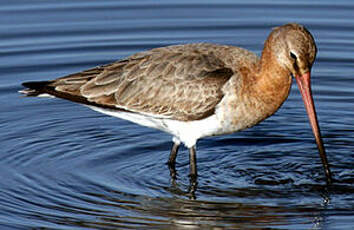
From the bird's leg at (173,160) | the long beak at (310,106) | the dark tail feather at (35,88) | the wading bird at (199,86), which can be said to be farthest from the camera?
the bird's leg at (173,160)

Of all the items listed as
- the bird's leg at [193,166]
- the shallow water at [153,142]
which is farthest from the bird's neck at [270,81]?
the bird's leg at [193,166]

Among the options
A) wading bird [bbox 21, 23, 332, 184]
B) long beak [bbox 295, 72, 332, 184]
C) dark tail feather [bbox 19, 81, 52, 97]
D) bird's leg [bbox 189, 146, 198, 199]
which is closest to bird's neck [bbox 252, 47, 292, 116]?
wading bird [bbox 21, 23, 332, 184]

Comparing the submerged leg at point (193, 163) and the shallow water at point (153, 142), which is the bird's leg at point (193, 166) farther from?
the shallow water at point (153, 142)

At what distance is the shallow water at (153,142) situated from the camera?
947 centimetres

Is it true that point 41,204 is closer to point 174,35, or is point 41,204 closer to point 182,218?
point 182,218

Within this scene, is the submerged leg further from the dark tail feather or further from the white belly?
the dark tail feather

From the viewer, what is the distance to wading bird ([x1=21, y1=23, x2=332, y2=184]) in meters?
9.73

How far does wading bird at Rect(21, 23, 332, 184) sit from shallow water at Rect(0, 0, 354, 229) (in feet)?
2.05

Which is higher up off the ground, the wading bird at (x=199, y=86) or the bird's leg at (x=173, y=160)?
the wading bird at (x=199, y=86)

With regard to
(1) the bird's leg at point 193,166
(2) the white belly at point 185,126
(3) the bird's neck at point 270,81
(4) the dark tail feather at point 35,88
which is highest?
(3) the bird's neck at point 270,81

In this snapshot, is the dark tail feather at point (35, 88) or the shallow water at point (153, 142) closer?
the shallow water at point (153, 142)

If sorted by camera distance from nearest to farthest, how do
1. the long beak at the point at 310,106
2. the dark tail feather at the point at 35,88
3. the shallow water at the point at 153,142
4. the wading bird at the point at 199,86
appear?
the shallow water at the point at 153,142 < the long beak at the point at 310,106 < the wading bird at the point at 199,86 < the dark tail feather at the point at 35,88

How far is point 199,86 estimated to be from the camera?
1011 centimetres

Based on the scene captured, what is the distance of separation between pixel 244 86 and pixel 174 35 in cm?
535
